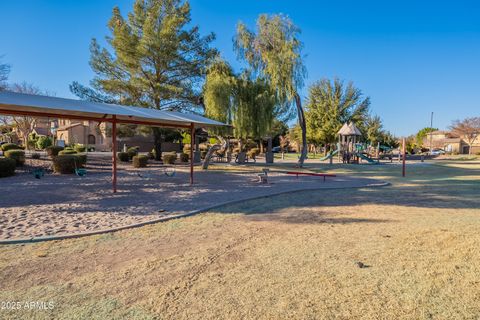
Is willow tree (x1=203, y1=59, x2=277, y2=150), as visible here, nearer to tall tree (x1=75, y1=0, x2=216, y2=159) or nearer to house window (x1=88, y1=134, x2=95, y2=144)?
tall tree (x1=75, y1=0, x2=216, y2=159)

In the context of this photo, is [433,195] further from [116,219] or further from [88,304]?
[88,304]

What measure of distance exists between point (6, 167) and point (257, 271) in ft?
44.0

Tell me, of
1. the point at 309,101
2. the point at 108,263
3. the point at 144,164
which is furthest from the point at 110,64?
the point at 309,101

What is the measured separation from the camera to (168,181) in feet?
39.1

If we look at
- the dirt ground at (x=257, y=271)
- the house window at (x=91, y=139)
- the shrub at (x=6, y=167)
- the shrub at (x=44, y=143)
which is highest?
the house window at (x=91, y=139)

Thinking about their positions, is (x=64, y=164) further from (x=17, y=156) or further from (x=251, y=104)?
(x=251, y=104)

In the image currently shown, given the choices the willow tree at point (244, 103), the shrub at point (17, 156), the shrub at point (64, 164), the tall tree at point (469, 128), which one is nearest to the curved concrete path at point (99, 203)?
the shrub at point (64, 164)

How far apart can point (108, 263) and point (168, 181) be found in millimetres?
8252

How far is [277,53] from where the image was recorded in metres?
17.8

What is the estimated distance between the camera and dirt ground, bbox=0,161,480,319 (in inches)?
106

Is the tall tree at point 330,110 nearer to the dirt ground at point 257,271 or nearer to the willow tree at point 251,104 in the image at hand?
the willow tree at point 251,104

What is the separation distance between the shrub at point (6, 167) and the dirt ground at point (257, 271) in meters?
10.4

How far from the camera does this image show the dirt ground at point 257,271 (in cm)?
270

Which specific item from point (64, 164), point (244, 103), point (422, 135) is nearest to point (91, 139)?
point (64, 164)
